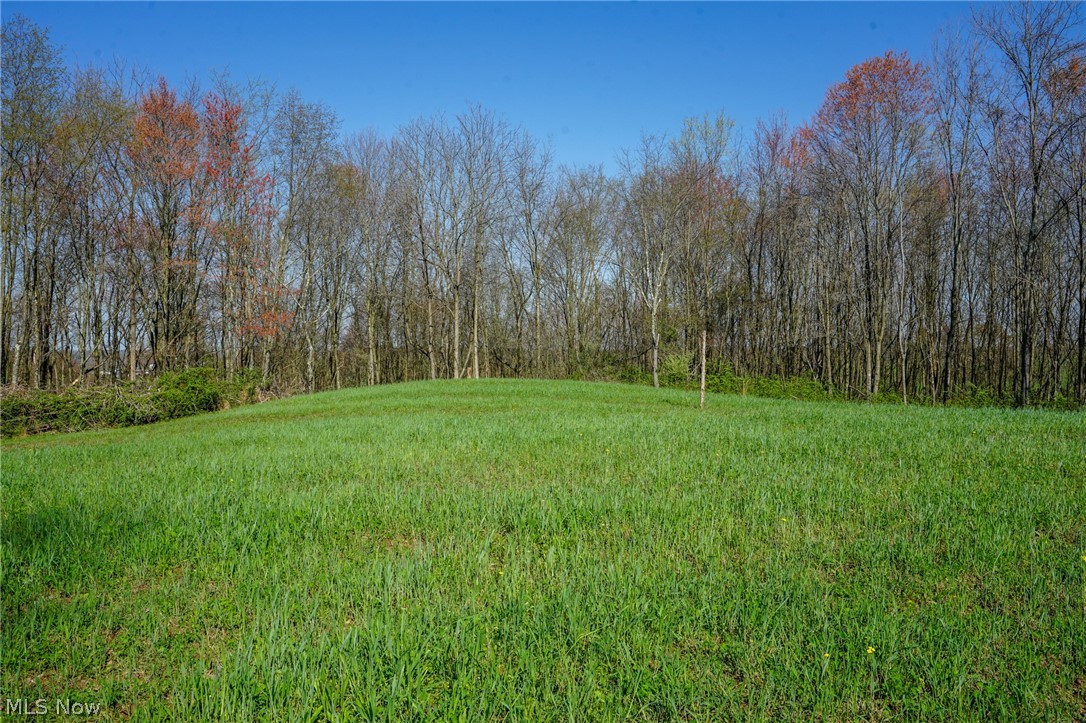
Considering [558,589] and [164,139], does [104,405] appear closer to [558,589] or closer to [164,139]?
[164,139]

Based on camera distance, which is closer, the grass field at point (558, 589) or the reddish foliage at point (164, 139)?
the grass field at point (558, 589)

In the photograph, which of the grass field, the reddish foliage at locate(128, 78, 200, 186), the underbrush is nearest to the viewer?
the grass field

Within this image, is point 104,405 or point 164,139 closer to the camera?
point 104,405

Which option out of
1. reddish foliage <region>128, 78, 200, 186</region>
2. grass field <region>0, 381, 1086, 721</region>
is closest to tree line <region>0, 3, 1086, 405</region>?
reddish foliage <region>128, 78, 200, 186</region>

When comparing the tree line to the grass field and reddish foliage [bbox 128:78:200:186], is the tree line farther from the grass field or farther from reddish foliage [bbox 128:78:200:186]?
the grass field

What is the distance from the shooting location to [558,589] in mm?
3502

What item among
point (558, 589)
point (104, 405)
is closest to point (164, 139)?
point (104, 405)

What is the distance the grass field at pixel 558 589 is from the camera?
98.9 inches

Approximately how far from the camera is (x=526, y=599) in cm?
333

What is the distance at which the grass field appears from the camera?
2512 mm

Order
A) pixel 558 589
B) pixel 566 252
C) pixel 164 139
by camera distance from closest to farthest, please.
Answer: pixel 558 589, pixel 164 139, pixel 566 252

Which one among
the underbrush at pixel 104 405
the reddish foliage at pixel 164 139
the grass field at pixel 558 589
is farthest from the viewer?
the reddish foliage at pixel 164 139

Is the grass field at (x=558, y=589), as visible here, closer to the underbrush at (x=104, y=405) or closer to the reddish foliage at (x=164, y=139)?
the underbrush at (x=104, y=405)

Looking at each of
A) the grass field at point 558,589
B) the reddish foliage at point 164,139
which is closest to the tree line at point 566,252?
the reddish foliage at point 164,139
